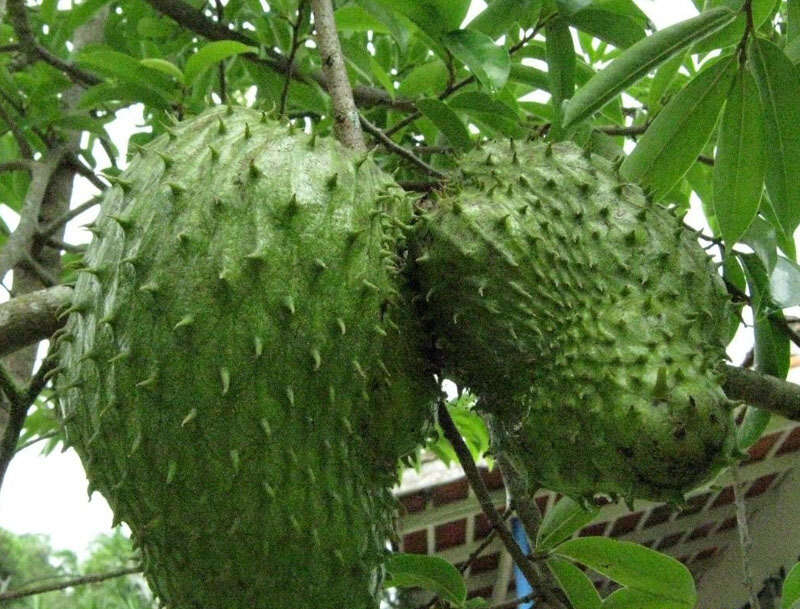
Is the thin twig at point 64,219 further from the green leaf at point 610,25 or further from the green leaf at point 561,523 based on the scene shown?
the green leaf at point 561,523

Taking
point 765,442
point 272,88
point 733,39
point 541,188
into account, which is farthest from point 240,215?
point 765,442

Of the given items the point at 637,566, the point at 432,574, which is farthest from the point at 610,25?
the point at 432,574

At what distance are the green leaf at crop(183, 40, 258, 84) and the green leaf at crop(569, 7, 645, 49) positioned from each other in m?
0.75

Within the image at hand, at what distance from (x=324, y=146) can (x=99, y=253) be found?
0.39 metres

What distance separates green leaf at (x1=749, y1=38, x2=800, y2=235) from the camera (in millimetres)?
1536

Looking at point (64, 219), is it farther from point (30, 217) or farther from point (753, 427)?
point (753, 427)

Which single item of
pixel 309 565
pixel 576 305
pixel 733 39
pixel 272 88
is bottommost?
pixel 309 565

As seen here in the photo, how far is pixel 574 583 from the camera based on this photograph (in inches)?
76.1

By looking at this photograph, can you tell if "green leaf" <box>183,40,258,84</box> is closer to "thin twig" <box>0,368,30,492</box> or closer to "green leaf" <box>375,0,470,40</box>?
"green leaf" <box>375,0,470,40</box>

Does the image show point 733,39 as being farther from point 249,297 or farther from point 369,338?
point 249,297

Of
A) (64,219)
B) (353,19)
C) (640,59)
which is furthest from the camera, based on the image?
(64,219)

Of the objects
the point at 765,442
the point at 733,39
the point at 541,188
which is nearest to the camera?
the point at 541,188

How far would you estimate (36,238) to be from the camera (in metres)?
2.71

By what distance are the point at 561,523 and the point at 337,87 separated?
3.29ft
